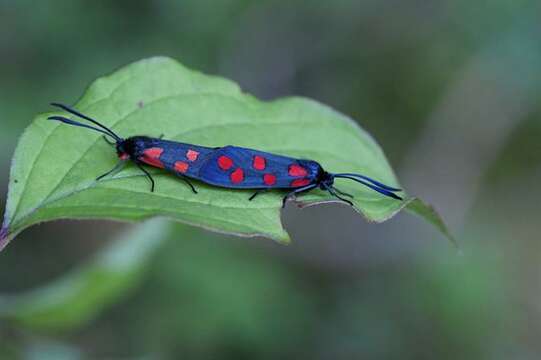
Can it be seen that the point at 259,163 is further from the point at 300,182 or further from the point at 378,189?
the point at 378,189

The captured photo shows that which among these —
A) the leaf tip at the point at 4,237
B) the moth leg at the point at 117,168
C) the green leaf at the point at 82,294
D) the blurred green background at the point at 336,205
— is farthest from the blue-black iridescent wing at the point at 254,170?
the blurred green background at the point at 336,205

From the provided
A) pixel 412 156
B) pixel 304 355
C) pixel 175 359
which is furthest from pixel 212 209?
pixel 412 156

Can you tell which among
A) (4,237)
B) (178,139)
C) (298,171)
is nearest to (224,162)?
(178,139)

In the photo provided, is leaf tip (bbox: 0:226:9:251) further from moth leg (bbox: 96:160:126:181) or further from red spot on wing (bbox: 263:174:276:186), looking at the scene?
red spot on wing (bbox: 263:174:276:186)

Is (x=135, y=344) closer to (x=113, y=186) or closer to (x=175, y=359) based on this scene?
(x=175, y=359)

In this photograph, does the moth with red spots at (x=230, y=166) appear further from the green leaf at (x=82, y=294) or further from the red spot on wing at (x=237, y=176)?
the green leaf at (x=82, y=294)
